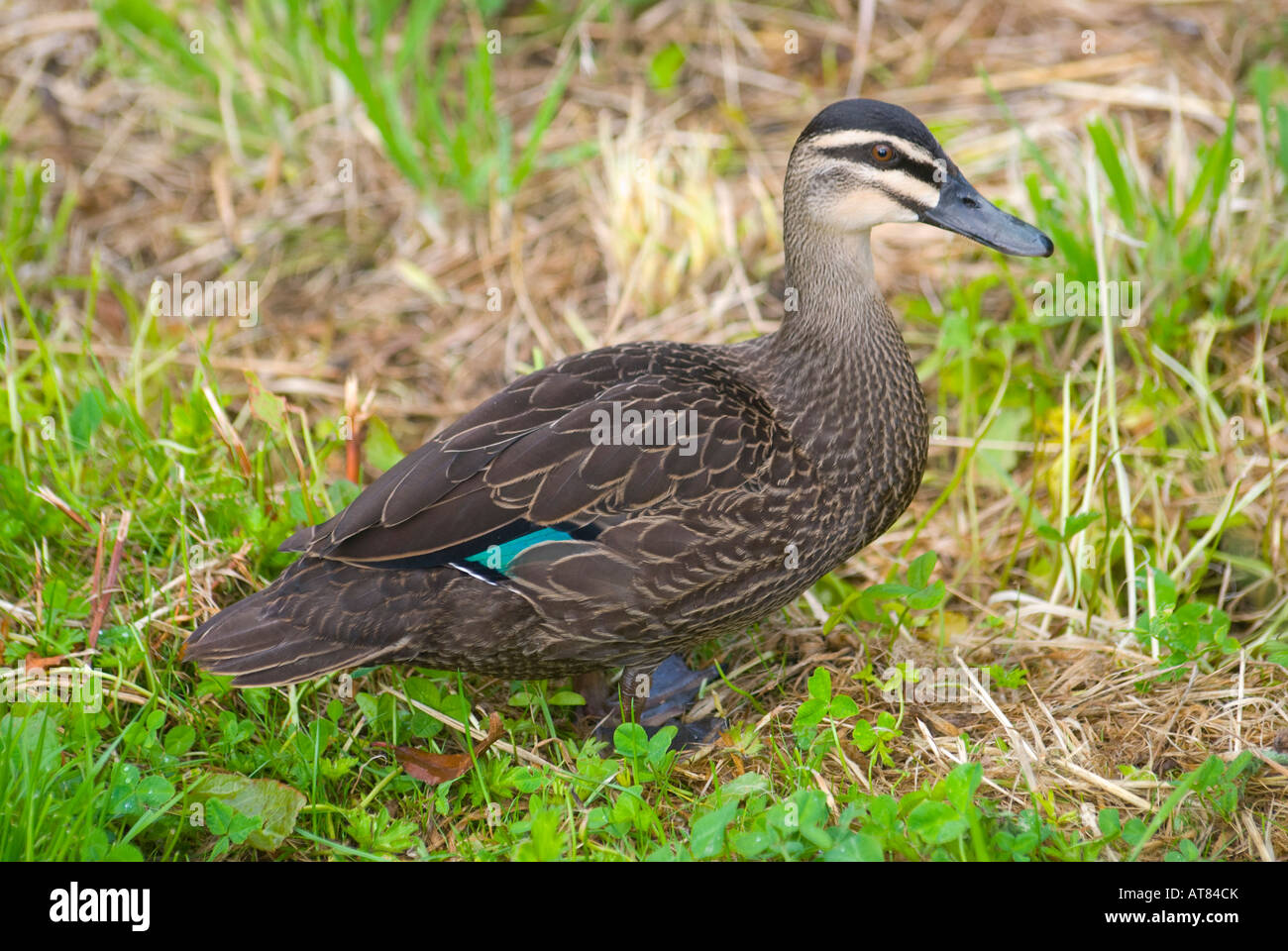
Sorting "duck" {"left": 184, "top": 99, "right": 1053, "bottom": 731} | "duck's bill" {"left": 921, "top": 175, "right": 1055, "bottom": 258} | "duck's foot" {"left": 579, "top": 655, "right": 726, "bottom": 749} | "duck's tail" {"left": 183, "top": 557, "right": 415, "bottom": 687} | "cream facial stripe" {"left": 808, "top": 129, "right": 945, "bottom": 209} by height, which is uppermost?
"cream facial stripe" {"left": 808, "top": 129, "right": 945, "bottom": 209}

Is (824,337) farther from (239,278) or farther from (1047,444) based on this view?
(239,278)

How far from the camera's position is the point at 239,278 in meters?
5.42

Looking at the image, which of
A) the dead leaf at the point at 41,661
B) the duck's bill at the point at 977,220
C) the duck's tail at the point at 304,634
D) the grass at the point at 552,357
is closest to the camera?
the grass at the point at 552,357

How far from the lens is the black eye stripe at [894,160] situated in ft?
11.1

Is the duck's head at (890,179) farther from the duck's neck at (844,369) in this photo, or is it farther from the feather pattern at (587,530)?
the duck's neck at (844,369)

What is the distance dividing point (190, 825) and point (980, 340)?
A: 3203mm

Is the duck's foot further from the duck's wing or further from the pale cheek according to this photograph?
the pale cheek

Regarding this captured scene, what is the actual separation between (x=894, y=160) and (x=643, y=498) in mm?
1188

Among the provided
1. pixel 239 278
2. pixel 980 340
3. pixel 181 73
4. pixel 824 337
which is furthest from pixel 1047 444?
pixel 181 73

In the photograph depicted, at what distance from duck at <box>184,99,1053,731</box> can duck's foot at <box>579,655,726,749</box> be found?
2 centimetres

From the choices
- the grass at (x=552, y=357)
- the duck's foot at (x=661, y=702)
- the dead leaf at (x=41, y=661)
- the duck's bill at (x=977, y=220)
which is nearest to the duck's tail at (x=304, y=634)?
the grass at (x=552, y=357)

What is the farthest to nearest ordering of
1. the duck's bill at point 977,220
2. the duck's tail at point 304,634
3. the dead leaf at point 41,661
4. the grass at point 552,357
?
the duck's bill at point 977,220, the dead leaf at point 41,661, the duck's tail at point 304,634, the grass at point 552,357

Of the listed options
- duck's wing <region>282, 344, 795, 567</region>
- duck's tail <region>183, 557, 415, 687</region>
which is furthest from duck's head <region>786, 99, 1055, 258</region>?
duck's tail <region>183, 557, 415, 687</region>

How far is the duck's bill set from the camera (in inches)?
A: 134
